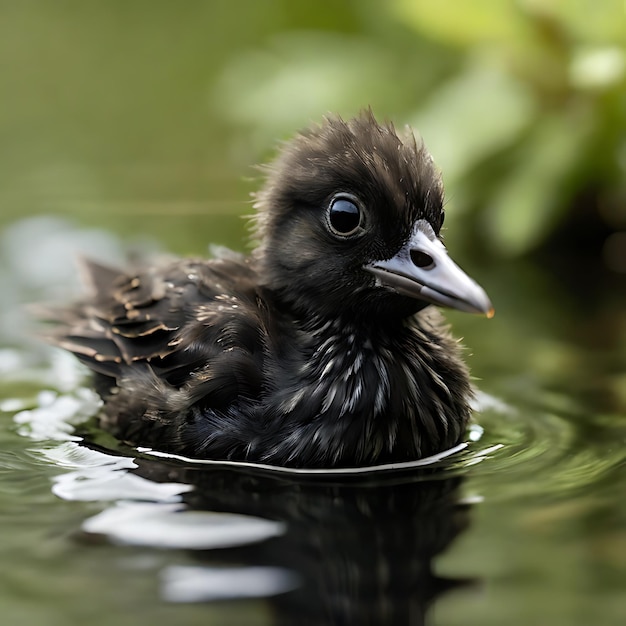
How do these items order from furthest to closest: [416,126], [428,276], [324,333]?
[416,126], [324,333], [428,276]

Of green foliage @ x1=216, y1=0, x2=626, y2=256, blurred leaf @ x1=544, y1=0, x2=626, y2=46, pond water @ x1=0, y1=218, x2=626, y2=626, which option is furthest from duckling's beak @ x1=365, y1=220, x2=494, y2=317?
blurred leaf @ x1=544, y1=0, x2=626, y2=46

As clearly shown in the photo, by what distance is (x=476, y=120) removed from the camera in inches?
303

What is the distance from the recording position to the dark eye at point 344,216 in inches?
173

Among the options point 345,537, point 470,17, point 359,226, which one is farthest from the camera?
point 470,17

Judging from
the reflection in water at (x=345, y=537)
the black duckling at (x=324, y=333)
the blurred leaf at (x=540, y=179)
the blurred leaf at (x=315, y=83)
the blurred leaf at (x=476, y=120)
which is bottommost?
the reflection in water at (x=345, y=537)

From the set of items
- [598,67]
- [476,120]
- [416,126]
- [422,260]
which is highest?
[416,126]

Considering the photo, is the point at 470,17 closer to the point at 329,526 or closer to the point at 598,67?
the point at 598,67

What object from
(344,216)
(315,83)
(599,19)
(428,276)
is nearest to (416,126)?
(315,83)

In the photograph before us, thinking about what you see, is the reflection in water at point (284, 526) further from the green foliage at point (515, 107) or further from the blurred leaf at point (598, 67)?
the green foliage at point (515, 107)

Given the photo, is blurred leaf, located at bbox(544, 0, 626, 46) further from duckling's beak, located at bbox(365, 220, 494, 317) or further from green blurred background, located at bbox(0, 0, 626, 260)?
duckling's beak, located at bbox(365, 220, 494, 317)

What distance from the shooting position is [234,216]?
9258 mm

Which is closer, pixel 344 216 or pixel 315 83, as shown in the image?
pixel 344 216

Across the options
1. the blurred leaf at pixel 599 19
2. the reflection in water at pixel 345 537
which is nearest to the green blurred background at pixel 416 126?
the blurred leaf at pixel 599 19

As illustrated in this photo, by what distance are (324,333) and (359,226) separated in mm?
495
